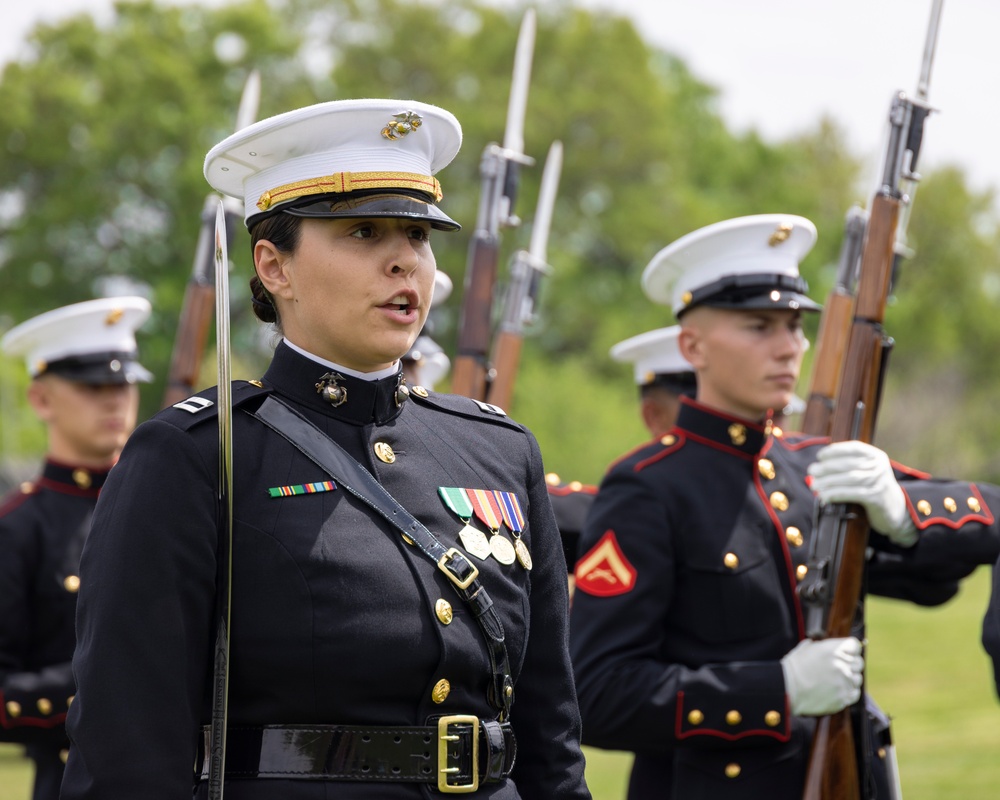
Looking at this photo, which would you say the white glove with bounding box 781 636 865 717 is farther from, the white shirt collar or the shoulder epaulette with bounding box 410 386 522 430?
the white shirt collar

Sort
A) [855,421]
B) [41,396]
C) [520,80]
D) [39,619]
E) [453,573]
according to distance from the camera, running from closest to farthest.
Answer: [453,573]
[855,421]
[39,619]
[520,80]
[41,396]

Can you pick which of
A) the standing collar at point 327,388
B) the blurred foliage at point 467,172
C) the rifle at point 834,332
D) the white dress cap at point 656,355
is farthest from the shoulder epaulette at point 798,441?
the blurred foliage at point 467,172

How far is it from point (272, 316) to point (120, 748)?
3.13 ft

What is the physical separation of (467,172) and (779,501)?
28.7 metres

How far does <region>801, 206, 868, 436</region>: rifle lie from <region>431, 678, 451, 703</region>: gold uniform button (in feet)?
14.8

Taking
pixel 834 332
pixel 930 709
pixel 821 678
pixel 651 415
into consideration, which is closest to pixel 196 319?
pixel 651 415

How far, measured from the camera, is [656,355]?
6.94 metres

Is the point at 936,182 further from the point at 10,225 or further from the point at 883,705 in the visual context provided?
the point at 883,705

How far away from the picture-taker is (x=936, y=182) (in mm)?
48594

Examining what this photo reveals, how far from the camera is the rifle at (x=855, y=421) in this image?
4.48 meters

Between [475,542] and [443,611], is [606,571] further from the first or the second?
[443,611]

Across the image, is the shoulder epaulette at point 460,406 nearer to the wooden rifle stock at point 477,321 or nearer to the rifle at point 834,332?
the wooden rifle stock at point 477,321

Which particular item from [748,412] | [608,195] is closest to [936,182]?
[608,195]

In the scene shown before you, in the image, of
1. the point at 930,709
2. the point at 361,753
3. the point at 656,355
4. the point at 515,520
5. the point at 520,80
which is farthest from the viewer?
the point at 930,709
